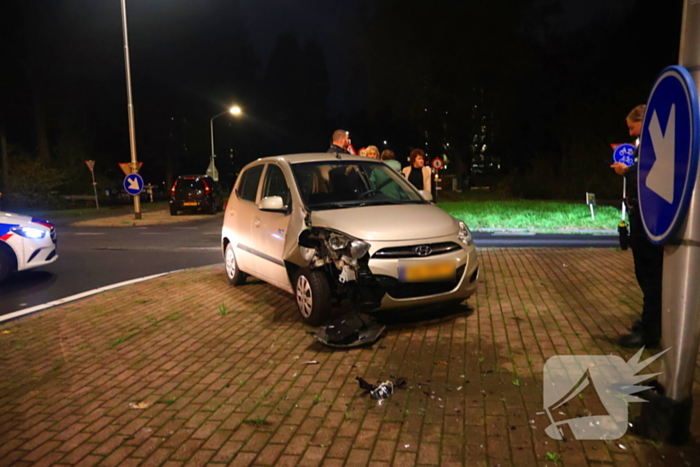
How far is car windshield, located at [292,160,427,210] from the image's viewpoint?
6.69 metres

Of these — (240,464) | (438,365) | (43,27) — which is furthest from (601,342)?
(43,27)

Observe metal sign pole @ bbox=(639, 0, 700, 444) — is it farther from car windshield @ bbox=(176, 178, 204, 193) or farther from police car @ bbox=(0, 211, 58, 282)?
car windshield @ bbox=(176, 178, 204, 193)

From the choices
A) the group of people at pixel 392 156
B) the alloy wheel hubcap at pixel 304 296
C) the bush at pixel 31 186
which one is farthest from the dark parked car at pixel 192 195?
the alloy wheel hubcap at pixel 304 296

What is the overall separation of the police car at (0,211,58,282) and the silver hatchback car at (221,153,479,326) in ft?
12.8

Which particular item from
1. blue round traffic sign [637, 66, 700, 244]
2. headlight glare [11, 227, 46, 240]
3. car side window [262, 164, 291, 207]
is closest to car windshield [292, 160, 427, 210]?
car side window [262, 164, 291, 207]

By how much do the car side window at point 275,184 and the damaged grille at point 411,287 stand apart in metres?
1.85

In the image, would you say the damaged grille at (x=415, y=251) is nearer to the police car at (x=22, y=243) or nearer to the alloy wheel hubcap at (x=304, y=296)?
the alloy wheel hubcap at (x=304, y=296)

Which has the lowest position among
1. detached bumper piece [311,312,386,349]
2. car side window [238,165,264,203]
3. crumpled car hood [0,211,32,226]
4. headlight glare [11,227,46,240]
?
detached bumper piece [311,312,386,349]

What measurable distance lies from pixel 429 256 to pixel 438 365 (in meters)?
1.21

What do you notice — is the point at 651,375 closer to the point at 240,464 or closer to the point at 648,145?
the point at 648,145

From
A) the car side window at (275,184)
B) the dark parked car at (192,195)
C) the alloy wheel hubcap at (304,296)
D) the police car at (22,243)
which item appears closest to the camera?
the alloy wheel hubcap at (304,296)

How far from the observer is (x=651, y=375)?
14.7 ft

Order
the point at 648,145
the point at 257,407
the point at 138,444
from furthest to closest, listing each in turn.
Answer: the point at 257,407 → the point at 138,444 → the point at 648,145

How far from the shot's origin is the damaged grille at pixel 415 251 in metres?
5.63
